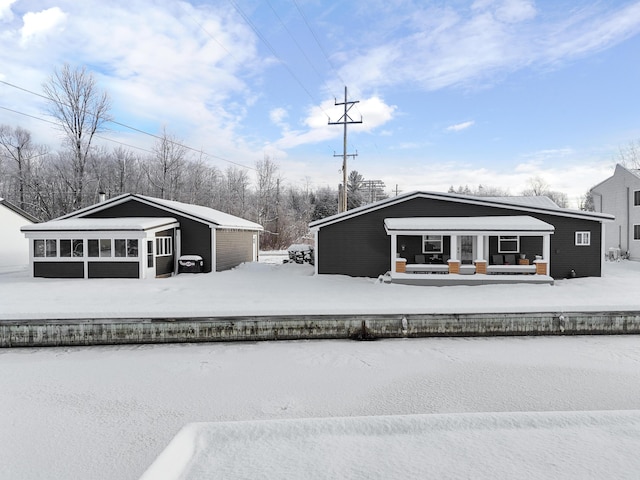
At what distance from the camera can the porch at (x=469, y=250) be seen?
44.2 feet

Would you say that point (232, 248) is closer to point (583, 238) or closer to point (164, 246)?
point (164, 246)

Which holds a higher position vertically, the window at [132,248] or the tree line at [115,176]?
the tree line at [115,176]

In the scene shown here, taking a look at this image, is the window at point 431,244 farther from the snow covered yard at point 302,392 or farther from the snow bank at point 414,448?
the snow bank at point 414,448

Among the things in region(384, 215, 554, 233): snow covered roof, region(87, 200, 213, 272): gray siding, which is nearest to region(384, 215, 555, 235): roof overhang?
region(384, 215, 554, 233): snow covered roof

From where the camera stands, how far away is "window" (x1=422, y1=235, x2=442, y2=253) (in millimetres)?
15219

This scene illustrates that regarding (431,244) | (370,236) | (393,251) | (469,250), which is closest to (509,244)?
(469,250)

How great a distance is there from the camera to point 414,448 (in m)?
3.63

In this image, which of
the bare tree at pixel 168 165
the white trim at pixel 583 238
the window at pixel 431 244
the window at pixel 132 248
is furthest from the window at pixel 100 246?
the bare tree at pixel 168 165

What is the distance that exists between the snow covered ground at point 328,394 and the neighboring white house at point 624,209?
1450cm

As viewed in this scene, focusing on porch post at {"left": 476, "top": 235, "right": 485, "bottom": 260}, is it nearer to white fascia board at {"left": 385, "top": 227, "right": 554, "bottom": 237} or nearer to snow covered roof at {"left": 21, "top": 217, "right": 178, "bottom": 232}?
white fascia board at {"left": 385, "top": 227, "right": 554, "bottom": 237}

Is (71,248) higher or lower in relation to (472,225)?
lower

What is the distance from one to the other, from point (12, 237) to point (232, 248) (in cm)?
1221

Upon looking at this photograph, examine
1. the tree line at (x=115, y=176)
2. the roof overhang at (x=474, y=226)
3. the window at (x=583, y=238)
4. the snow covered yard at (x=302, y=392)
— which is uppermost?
the tree line at (x=115, y=176)

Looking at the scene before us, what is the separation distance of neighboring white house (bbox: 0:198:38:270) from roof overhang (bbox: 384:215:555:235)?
19.3 meters
